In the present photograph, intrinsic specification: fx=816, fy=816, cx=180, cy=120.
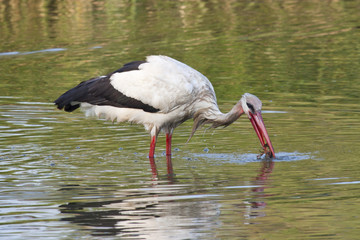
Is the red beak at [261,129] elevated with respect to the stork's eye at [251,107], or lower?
lower

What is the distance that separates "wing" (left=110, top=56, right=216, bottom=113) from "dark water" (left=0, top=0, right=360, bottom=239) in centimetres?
74

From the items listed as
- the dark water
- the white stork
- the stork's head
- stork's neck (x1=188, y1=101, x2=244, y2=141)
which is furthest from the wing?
the dark water

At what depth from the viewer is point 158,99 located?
10406 mm

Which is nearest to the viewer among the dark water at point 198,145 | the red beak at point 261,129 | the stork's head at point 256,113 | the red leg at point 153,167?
the dark water at point 198,145

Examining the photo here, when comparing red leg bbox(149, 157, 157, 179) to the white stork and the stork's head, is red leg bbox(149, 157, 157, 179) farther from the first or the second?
the stork's head

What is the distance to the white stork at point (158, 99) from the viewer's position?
10336mm

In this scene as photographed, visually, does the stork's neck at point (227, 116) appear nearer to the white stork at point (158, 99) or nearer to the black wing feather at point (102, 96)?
the white stork at point (158, 99)

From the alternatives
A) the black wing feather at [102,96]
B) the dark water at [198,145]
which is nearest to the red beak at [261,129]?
the dark water at [198,145]

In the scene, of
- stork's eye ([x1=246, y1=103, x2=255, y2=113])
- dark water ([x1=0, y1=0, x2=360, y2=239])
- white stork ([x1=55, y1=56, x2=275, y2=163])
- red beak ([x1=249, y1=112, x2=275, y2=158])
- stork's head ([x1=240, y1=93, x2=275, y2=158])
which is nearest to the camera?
dark water ([x1=0, y1=0, x2=360, y2=239])

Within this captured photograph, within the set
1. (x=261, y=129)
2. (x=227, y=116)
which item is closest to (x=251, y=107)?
(x=261, y=129)

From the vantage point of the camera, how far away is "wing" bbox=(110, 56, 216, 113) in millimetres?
10336

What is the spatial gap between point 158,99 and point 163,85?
0.19 m

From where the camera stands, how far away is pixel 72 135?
1188 cm

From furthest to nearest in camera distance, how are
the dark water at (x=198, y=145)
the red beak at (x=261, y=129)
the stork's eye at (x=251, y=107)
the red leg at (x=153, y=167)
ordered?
the stork's eye at (x=251, y=107)
the red beak at (x=261, y=129)
the red leg at (x=153, y=167)
the dark water at (x=198, y=145)
